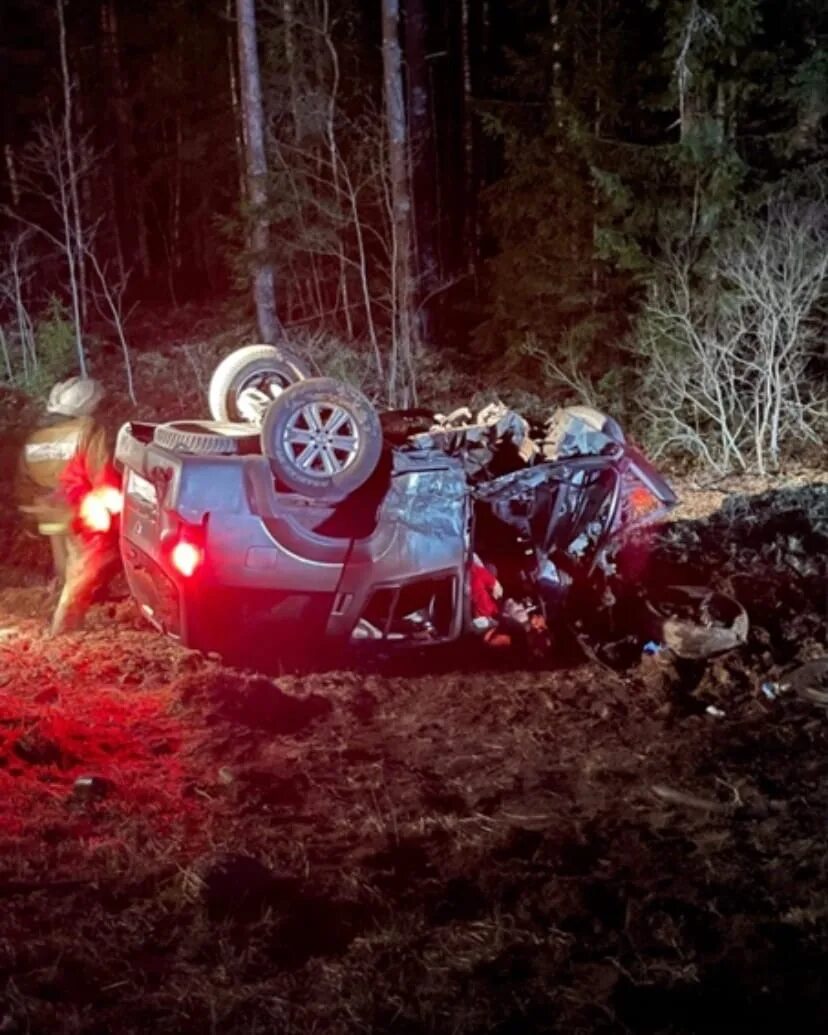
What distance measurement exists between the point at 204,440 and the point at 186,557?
63 cm

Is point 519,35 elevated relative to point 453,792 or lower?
elevated

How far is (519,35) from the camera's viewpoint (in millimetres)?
23844

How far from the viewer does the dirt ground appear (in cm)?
311

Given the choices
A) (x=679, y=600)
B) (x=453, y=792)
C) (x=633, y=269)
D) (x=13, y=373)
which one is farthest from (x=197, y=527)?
(x=13, y=373)

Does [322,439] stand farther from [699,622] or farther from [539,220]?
[539,220]

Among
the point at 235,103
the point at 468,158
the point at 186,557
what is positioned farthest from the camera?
the point at 235,103

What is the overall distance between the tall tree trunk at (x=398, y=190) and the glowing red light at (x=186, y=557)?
31.4 feet

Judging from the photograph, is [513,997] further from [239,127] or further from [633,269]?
[239,127]

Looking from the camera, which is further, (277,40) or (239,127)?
(239,127)

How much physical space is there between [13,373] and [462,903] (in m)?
14.2

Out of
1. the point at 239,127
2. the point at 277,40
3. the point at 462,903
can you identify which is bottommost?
the point at 462,903

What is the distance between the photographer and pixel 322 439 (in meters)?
5.37

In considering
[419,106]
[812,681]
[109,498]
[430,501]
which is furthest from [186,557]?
[419,106]

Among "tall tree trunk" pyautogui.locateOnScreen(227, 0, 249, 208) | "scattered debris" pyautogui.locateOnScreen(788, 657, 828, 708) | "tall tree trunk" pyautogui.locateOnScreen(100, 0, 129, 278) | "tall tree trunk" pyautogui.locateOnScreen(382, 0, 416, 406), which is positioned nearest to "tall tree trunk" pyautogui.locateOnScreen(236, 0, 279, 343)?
"tall tree trunk" pyautogui.locateOnScreen(382, 0, 416, 406)
